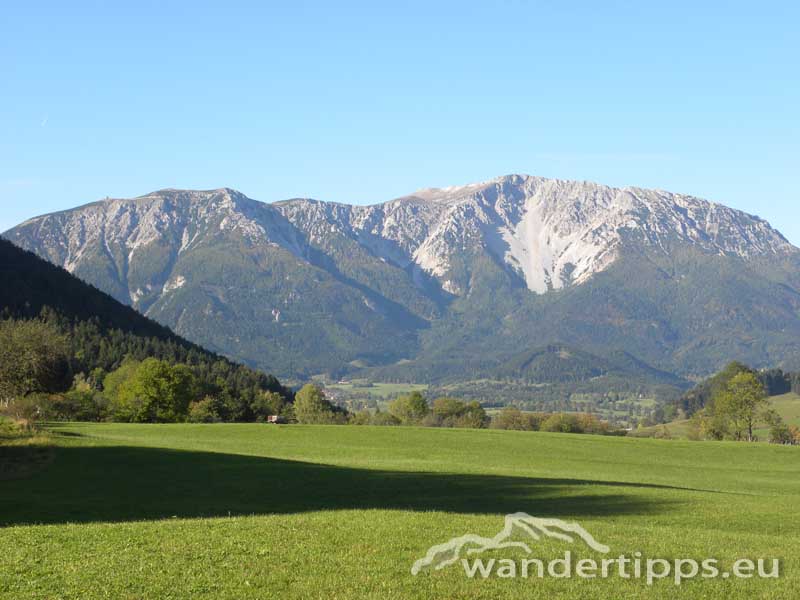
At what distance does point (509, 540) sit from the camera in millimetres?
26375

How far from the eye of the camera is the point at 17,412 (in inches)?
3342

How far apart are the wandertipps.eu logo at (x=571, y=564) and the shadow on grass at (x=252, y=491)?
31.5 ft

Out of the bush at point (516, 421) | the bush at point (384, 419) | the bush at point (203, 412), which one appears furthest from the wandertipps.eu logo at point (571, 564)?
the bush at point (516, 421)

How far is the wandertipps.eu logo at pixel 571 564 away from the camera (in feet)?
74.6

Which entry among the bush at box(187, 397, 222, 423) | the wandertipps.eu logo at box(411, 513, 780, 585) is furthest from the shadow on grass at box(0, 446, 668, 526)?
the bush at box(187, 397, 222, 423)

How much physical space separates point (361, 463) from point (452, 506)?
82.4ft

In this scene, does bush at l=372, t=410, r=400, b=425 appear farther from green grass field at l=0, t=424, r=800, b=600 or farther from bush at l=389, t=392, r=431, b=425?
green grass field at l=0, t=424, r=800, b=600

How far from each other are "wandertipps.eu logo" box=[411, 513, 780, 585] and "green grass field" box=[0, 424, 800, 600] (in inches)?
16.5

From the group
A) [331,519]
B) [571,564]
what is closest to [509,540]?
[571,564]

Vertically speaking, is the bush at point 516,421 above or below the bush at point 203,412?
below

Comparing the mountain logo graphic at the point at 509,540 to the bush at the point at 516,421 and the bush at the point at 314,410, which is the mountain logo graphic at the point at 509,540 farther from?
the bush at the point at 516,421

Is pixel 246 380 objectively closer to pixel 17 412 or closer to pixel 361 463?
pixel 17 412

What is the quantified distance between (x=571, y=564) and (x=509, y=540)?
3.04 metres

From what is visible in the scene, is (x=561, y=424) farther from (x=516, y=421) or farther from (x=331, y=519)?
(x=331, y=519)
